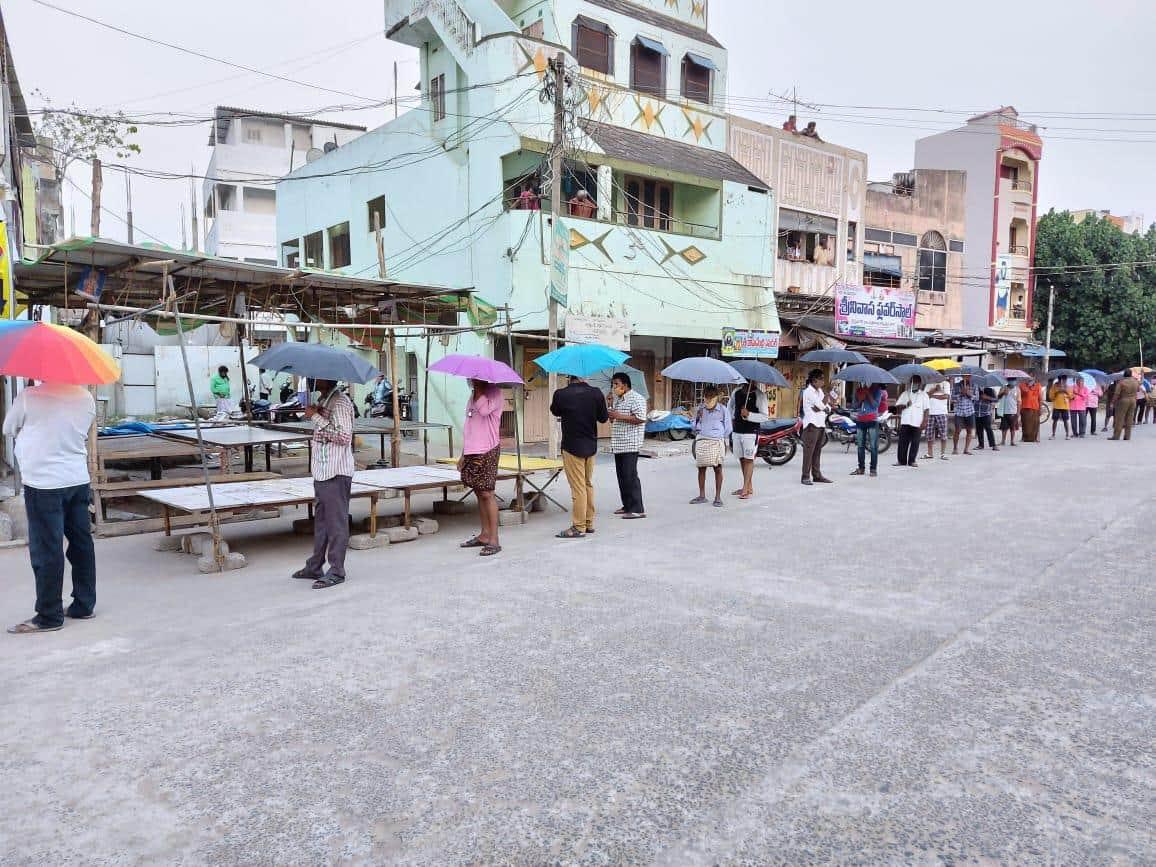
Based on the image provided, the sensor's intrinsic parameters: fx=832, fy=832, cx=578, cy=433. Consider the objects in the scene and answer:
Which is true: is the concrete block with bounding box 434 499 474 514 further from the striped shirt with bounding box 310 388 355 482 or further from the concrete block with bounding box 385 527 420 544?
the striped shirt with bounding box 310 388 355 482

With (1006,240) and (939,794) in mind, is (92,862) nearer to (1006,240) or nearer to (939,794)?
(939,794)

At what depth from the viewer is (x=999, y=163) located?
1428 inches

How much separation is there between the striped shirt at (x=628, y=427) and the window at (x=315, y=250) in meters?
18.9

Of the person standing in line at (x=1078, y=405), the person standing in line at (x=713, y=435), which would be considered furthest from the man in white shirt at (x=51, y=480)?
the person standing in line at (x=1078, y=405)

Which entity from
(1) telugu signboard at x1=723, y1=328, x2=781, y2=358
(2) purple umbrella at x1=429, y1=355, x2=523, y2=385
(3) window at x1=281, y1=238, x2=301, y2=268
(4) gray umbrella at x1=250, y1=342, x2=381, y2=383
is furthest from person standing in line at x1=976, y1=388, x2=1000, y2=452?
(3) window at x1=281, y1=238, x2=301, y2=268

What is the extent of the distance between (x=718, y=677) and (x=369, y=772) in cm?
202

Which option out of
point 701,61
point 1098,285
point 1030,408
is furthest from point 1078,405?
point 1098,285

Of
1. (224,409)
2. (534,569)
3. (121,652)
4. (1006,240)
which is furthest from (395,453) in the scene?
(1006,240)

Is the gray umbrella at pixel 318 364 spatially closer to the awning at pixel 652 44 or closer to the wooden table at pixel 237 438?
the wooden table at pixel 237 438

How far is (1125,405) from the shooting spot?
67.2ft

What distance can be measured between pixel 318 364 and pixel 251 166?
157 feet

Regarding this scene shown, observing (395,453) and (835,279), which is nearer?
(395,453)

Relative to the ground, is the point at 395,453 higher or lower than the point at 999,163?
lower

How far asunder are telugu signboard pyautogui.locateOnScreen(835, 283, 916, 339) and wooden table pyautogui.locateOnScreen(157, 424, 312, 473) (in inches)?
699
